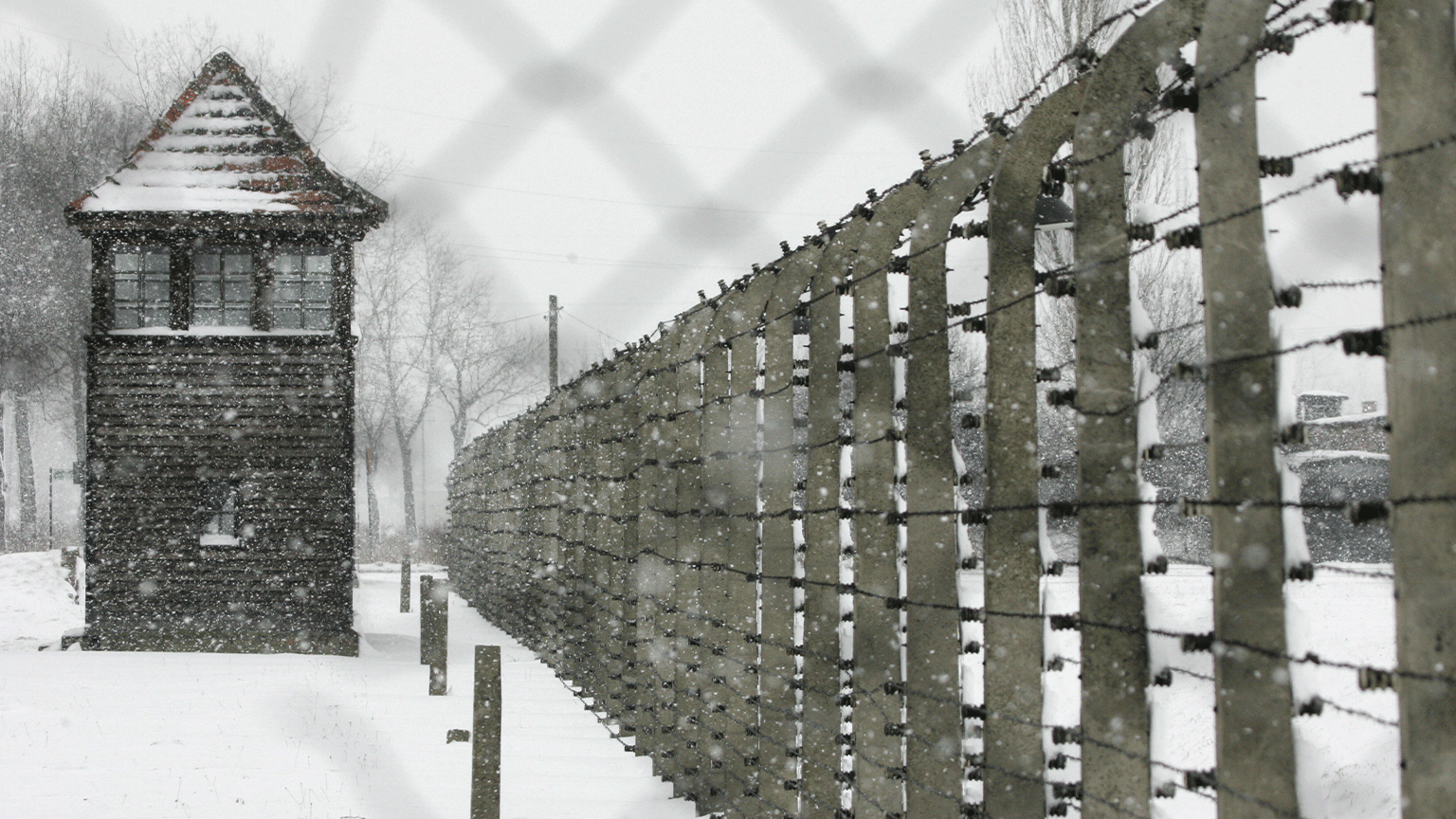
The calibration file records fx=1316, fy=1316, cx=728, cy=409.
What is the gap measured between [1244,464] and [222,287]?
540 inches

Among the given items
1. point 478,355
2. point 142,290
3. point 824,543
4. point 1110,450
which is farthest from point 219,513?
point 478,355

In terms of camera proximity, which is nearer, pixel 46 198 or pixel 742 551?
pixel 742 551

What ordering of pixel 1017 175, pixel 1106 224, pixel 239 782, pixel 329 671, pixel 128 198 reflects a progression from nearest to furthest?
1. pixel 1106 224
2. pixel 1017 175
3. pixel 239 782
4. pixel 329 671
5. pixel 128 198

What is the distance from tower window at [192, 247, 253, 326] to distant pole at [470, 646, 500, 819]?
33.1ft

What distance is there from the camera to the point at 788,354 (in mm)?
4465

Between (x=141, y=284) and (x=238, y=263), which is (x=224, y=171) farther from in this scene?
(x=141, y=284)

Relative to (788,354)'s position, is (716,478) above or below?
below

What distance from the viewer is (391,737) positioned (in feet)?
24.6

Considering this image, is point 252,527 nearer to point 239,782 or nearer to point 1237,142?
point 239,782

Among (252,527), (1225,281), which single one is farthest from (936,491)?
(252,527)

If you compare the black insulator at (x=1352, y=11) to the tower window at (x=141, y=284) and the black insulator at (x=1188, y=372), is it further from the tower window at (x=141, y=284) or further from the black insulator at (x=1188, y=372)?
the tower window at (x=141, y=284)

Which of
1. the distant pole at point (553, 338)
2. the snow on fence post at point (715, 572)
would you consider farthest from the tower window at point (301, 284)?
the distant pole at point (553, 338)

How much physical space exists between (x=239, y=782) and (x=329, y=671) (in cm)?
557

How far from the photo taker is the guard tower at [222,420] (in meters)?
14.0
